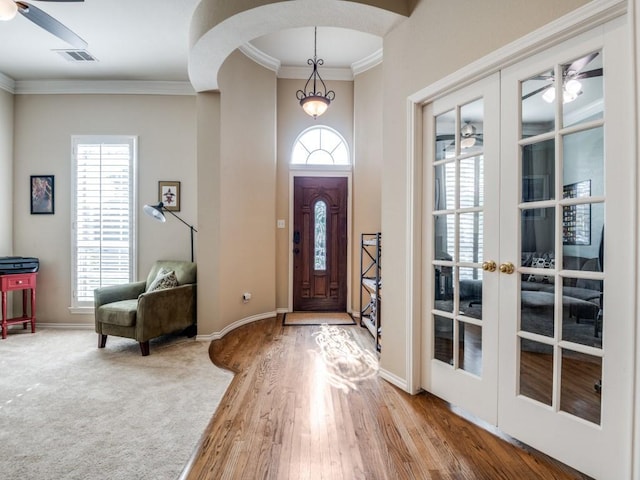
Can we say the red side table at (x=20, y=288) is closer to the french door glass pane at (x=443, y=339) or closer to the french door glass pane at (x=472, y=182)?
the french door glass pane at (x=443, y=339)

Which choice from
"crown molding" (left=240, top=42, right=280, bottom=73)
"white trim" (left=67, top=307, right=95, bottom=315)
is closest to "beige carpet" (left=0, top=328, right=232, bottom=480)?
"white trim" (left=67, top=307, right=95, bottom=315)

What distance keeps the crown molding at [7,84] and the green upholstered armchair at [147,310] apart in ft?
9.69

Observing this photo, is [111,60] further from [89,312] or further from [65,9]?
[89,312]

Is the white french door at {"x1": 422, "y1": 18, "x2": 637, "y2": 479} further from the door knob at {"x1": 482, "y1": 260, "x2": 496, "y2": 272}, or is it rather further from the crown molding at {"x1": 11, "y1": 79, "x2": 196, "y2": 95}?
the crown molding at {"x1": 11, "y1": 79, "x2": 196, "y2": 95}

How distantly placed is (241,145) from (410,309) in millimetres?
2832

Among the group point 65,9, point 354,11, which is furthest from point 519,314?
point 65,9

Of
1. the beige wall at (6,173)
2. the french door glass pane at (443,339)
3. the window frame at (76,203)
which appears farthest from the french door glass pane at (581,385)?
the beige wall at (6,173)

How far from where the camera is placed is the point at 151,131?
4.23 meters

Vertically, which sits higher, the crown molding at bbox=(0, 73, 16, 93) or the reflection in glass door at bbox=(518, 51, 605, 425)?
the crown molding at bbox=(0, 73, 16, 93)

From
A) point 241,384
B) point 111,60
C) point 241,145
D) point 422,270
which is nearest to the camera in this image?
point 422,270

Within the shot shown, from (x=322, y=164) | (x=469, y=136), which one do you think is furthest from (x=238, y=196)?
(x=469, y=136)

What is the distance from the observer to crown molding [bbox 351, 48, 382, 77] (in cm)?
430

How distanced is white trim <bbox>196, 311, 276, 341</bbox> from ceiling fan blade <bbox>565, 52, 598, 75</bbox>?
362 centimetres

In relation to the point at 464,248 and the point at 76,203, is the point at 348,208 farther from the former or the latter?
the point at 76,203
